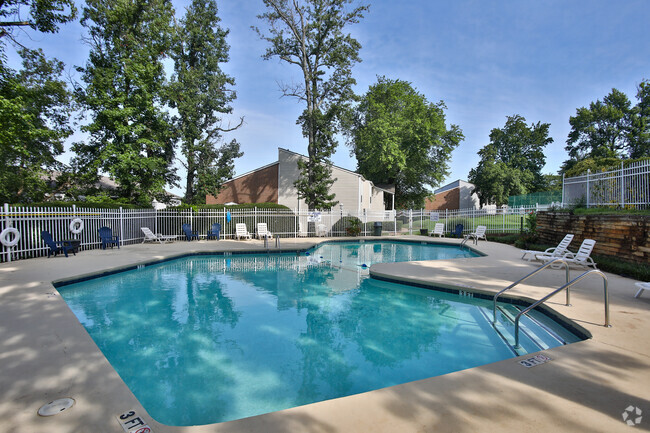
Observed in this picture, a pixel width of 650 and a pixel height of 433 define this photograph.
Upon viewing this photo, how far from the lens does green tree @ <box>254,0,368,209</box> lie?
21.6 meters

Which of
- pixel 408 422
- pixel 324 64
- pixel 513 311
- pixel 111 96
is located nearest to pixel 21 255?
pixel 111 96

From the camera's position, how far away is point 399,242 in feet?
64.0

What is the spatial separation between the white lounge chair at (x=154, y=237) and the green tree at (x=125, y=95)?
3.63 m

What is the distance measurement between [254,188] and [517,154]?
39.3m

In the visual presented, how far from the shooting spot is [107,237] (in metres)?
13.5

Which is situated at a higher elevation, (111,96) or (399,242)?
(111,96)

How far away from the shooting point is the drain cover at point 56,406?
7.94ft

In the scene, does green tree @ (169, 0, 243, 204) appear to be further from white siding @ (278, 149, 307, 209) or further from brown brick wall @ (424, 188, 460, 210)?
brown brick wall @ (424, 188, 460, 210)

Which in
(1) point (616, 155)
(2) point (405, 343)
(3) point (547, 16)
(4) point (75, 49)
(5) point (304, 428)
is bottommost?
(2) point (405, 343)

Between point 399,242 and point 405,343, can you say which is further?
point 399,242

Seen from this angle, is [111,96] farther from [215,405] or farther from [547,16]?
[547,16]

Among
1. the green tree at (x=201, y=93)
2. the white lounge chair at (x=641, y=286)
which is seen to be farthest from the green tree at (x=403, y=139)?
the white lounge chair at (x=641, y=286)

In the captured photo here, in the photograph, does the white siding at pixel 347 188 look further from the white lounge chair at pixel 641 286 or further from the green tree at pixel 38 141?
the white lounge chair at pixel 641 286

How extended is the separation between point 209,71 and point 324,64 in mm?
8761
